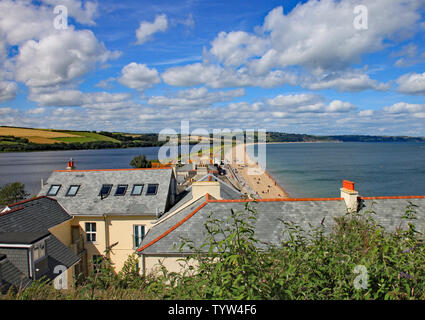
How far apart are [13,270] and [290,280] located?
39.3ft

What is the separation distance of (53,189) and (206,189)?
1167 centimetres

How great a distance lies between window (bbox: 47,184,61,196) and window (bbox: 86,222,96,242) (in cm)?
378

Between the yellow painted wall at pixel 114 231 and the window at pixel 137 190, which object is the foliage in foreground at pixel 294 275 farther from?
the window at pixel 137 190

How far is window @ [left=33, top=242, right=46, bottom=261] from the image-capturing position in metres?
12.8

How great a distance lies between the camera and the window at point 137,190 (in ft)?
68.3

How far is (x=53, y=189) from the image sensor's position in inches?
854

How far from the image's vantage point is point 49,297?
462 cm

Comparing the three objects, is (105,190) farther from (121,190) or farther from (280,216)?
(280,216)

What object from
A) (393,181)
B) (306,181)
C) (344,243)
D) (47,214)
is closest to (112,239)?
(47,214)

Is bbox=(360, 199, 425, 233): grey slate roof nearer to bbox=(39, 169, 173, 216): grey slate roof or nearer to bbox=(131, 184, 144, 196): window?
bbox=(39, 169, 173, 216): grey slate roof

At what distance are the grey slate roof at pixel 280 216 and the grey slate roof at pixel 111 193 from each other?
14.0 feet

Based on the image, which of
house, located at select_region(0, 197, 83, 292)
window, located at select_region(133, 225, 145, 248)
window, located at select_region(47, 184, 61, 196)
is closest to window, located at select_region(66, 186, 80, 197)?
window, located at select_region(47, 184, 61, 196)
